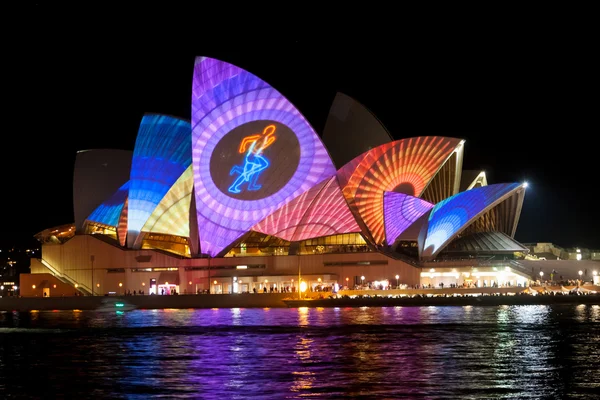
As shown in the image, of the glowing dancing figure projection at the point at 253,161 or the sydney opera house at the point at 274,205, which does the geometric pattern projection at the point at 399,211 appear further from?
the glowing dancing figure projection at the point at 253,161

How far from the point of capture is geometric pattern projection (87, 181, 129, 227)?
3059 inches

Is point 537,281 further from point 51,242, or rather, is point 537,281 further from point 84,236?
point 51,242

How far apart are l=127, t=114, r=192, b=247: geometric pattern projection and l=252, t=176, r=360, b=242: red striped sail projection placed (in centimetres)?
821

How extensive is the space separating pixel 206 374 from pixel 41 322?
33.1m

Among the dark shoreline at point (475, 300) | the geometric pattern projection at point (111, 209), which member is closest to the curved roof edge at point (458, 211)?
the dark shoreline at point (475, 300)

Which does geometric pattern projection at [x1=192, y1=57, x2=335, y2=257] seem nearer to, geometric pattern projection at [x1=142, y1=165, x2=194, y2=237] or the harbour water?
geometric pattern projection at [x1=142, y1=165, x2=194, y2=237]

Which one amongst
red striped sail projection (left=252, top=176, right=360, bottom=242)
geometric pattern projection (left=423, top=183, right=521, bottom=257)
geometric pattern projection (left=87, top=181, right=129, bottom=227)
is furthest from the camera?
geometric pattern projection (left=87, top=181, right=129, bottom=227)

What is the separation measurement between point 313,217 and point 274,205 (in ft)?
12.2

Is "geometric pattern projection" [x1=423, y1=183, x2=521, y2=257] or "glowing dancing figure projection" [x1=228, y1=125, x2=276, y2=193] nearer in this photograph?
"geometric pattern projection" [x1=423, y1=183, x2=521, y2=257]

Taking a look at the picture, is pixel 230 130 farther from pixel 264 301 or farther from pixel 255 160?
pixel 264 301

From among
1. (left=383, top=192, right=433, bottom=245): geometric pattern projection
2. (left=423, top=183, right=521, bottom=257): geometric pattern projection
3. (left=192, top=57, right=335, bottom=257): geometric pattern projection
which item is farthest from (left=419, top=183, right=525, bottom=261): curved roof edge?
(left=192, top=57, right=335, bottom=257): geometric pattern projection

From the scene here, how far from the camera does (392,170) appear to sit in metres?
66.9

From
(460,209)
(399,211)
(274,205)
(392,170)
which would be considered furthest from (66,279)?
(460,209)

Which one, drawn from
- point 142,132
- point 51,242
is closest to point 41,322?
point 142,132
